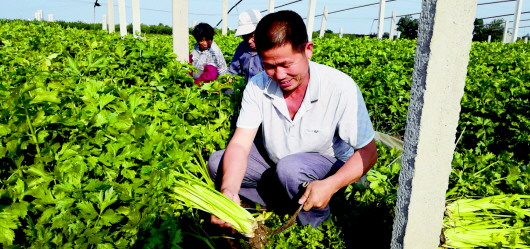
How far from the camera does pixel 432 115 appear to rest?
4.53 ft

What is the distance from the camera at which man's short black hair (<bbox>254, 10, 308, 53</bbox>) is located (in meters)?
2.17

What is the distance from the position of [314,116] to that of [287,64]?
0.45 m

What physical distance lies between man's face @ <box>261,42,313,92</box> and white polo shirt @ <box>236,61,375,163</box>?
15cm

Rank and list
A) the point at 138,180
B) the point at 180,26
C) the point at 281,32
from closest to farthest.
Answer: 1. the point at 138,180
2. the point at 281,32
3. the point at 180,26

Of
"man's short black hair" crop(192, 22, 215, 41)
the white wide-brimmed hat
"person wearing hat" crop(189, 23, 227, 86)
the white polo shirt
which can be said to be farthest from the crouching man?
"man's short black hair" crop(192, 22, 215, 41)

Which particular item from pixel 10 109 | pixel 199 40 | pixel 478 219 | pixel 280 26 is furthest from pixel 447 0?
pixel 199 40

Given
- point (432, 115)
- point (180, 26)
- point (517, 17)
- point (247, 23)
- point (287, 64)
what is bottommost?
point (432, 115)

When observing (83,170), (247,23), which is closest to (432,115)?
(83,170)

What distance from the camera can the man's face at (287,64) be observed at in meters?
2.20

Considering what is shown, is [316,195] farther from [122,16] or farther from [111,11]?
Answer: [111,11]

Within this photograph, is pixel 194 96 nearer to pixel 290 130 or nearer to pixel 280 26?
pixel 290 130

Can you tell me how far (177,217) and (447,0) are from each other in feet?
5.63

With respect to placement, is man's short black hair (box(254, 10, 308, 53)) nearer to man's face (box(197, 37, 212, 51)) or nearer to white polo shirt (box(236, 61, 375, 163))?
white polo shirt (box(236, 61, 375, 163))

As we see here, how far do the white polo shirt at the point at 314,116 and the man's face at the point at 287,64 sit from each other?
0.15 m
